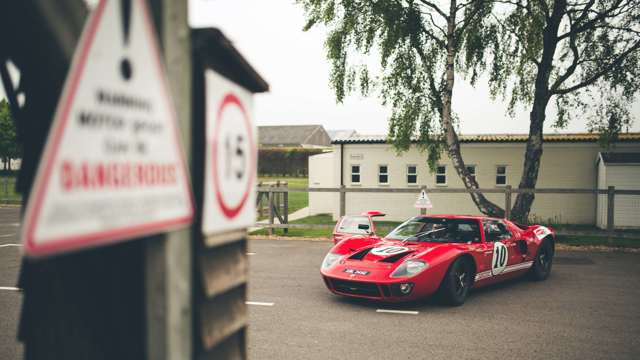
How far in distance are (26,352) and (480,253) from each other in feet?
23.8

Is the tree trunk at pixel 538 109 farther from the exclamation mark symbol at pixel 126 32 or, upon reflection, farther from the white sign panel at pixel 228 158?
the exclamation mark symbol at pixel 126 32

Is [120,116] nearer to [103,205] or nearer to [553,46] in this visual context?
[103,205]

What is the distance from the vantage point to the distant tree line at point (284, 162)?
51344mm

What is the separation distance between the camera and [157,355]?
5.55 feet

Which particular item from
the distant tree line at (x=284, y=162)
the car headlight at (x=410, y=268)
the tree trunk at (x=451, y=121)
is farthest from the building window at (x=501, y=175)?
the distant tree line at (x=284, y=162)

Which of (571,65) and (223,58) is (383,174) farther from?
(223,58)

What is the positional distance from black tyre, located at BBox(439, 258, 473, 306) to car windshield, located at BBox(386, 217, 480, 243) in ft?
1.83

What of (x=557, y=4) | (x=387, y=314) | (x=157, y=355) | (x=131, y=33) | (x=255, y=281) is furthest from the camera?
(x=557, y=4)

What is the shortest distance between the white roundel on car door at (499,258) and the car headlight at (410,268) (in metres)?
1.72

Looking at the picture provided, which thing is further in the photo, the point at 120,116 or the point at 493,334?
the point at 493,334

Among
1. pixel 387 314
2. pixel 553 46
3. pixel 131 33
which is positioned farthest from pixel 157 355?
pixel 553 46

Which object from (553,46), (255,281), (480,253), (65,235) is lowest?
(255,281)

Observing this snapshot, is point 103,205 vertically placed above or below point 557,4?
below

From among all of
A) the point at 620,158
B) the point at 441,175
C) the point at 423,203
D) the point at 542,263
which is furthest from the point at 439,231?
the point at 441,175
